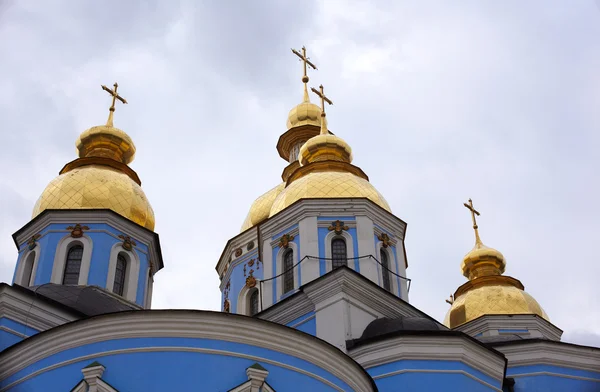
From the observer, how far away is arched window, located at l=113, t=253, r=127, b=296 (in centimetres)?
1742

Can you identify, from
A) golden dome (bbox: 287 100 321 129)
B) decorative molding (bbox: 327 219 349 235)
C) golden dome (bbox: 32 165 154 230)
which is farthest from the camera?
golden dome (bbox: 287 100 321 129)

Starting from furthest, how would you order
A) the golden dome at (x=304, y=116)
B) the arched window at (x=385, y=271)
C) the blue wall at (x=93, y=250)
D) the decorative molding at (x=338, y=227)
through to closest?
the golden dome at (x=304, y=116) → the blue wall at (x=93, y=250) → the arched window at (x=385, y=271) → the decorative molding at (x=338, y=227)

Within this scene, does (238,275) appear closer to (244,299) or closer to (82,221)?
(244,299)

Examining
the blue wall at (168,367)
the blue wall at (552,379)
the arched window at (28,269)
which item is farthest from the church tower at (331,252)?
the arched window at (28,269)

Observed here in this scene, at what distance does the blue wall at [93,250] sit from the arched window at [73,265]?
0.94 feet

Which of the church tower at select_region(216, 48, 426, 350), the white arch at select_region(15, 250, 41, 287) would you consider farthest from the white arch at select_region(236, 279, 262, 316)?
the white arch at select_region(15, 250, 41, 287)

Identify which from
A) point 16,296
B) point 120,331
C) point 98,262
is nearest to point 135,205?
point 98,262

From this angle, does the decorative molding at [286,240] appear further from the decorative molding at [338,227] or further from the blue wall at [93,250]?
the blue wall at [93,250]

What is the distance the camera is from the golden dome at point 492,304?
20.6 metres

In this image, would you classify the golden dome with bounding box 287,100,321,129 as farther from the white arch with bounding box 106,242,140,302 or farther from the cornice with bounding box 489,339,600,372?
the cornice with bounding box 489,339,600,372

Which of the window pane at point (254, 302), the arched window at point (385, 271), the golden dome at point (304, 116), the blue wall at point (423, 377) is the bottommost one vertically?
the blue wall at point (423, 377)

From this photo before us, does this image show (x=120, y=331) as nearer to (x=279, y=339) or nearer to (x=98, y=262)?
(x=279, y=339)

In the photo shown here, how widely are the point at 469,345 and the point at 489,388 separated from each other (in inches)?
32.8

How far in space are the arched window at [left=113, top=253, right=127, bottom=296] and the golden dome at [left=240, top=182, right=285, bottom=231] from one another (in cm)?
518
